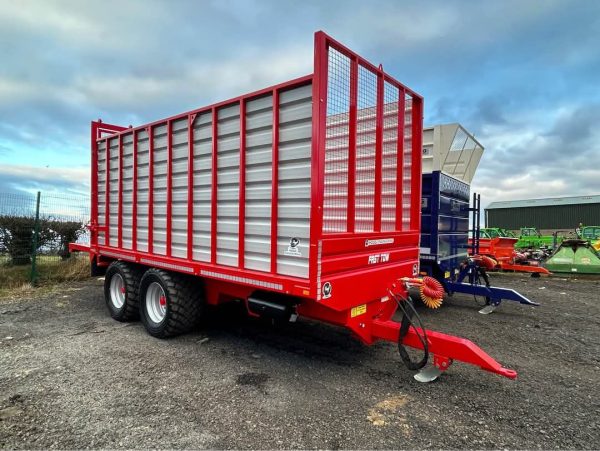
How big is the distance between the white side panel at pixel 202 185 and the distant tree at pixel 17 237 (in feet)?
21.6

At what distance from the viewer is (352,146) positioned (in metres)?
3.61

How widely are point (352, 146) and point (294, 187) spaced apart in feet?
2.30

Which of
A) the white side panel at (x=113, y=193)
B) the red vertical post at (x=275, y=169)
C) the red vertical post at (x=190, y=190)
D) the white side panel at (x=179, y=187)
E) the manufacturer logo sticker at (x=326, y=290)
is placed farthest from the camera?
the white side panel at (x=113, y=193)

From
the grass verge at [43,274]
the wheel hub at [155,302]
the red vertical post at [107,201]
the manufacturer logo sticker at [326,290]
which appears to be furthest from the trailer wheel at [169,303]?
the grass verge at [43,274]

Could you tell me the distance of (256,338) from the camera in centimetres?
488

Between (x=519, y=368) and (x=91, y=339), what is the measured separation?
16.5 feet

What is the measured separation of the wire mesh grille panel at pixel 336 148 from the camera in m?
3.39

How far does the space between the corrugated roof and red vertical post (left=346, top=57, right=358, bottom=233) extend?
152ft

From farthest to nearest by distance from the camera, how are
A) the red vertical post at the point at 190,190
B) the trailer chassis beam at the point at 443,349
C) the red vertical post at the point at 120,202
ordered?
the red vertical post at the point at 120,202
the red vertical post at the point at 190,190
the trailer chassis beam at the point at 443,349

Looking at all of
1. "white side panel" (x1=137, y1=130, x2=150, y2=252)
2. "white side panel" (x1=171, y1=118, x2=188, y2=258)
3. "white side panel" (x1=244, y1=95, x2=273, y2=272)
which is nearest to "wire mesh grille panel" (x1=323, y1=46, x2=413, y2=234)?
"white side panel" (x1=244, y1=95, x2=273, y2=272)

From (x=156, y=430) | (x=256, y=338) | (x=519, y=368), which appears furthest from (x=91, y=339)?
(x=519, y=368)

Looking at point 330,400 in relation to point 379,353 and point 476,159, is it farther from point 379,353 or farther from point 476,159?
point 476,159

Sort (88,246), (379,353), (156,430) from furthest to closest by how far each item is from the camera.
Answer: (88,246)
(379,353)
(156,430)

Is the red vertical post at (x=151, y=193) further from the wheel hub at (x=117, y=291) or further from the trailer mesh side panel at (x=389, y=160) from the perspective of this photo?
the trailer mesh side panel at (x=389, y=160)
